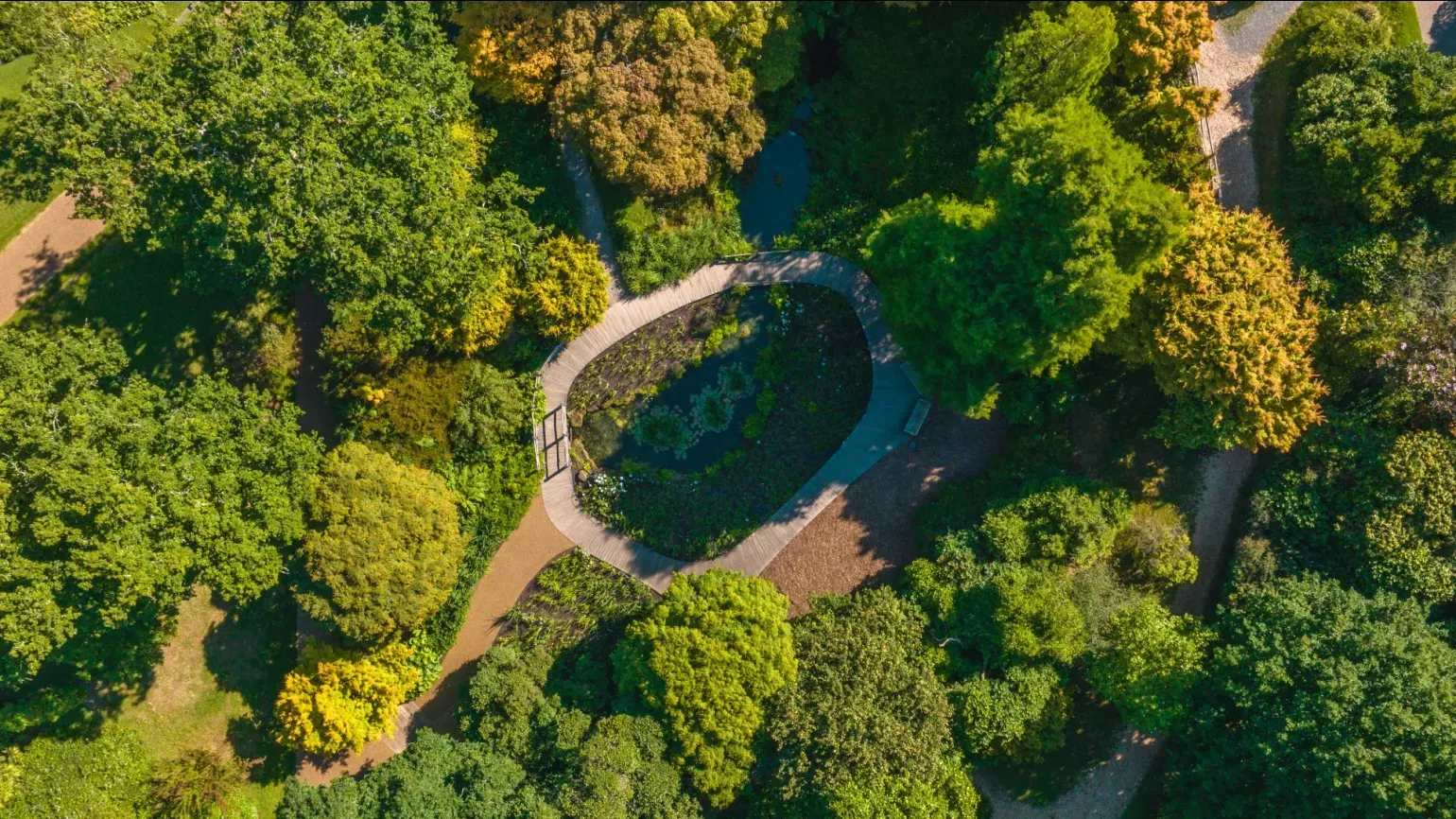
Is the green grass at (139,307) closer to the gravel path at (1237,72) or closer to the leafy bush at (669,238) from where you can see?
the leafy bush at (669,238)

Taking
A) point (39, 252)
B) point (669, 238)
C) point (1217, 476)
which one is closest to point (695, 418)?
point (669, 238)

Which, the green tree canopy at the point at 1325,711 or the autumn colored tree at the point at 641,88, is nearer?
the green tree canopy at the point at 1325,711

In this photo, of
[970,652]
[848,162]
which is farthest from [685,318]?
[970,652]

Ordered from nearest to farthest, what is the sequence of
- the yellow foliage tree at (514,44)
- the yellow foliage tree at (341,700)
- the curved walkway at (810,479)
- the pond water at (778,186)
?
the yellow foliage tree at (514,44) → the yellow foliage tree at (341,700) → the curved walkway at (810,479) → the pond water at (778,186)

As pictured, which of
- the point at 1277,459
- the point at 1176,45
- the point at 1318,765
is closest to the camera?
the point at 1318,765

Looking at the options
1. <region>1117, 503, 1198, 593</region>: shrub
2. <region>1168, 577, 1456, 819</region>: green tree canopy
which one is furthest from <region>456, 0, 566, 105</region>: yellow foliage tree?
<region>1168, 577, 1456, 819</region>: green tree canopy

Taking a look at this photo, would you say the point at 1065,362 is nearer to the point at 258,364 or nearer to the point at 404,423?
the point at 404,423

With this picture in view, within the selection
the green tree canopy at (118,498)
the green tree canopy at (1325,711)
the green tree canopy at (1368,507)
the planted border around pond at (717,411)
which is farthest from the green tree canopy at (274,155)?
the green tree canopy at (1368,507)
